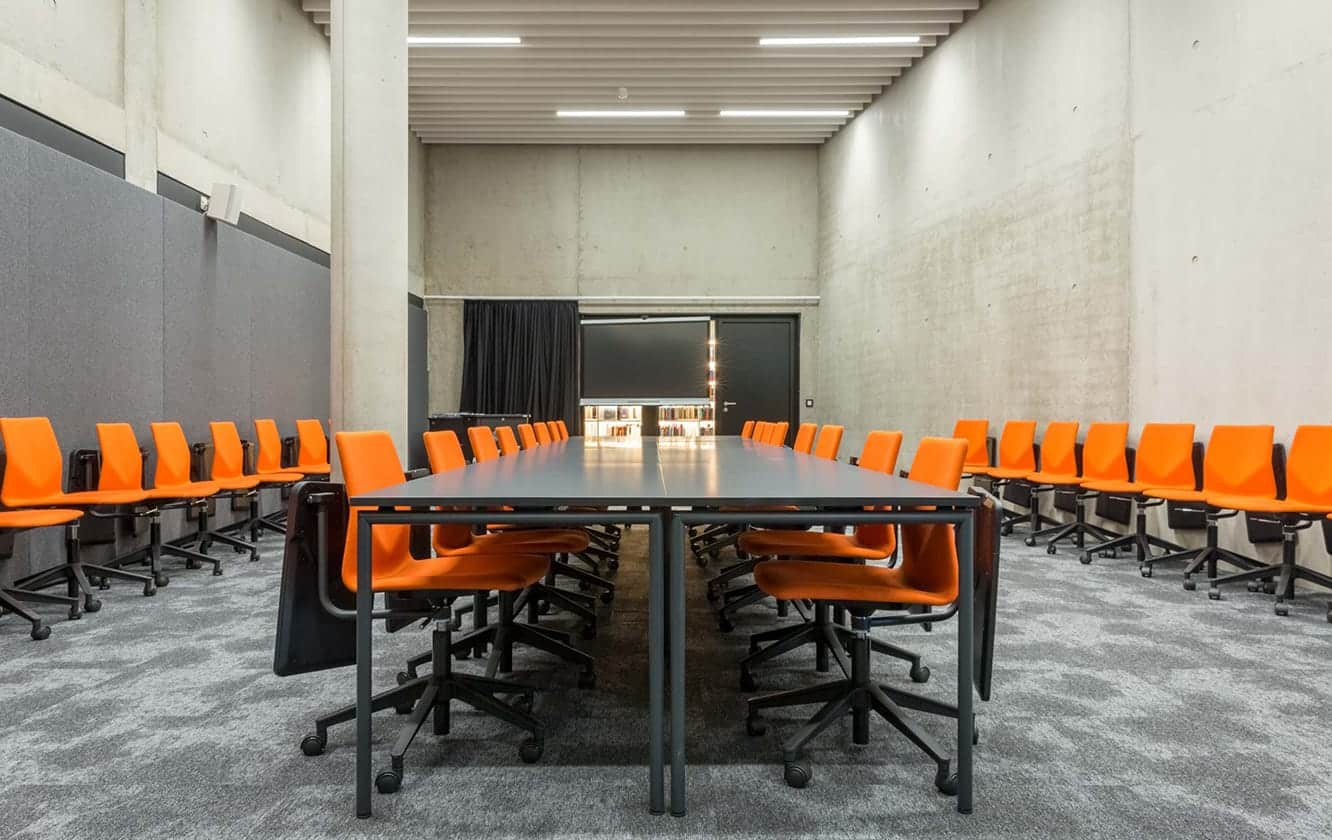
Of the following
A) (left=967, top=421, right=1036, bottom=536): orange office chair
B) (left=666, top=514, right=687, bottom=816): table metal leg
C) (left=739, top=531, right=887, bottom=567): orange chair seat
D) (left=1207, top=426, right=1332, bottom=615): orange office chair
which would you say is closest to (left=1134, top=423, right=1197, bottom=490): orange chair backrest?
(left=1207, top=426, right=1332, bottom=615): orange office chair

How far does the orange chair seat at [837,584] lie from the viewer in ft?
6.61

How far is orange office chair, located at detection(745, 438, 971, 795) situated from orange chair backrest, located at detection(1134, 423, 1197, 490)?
3.32 metres

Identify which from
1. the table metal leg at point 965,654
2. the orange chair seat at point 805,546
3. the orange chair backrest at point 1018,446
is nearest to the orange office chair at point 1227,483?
the orange chair backrest at point 1018,446

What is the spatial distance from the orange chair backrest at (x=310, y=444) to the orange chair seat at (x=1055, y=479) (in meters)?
5.84

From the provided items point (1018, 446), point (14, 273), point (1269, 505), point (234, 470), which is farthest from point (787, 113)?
point (14, 273)

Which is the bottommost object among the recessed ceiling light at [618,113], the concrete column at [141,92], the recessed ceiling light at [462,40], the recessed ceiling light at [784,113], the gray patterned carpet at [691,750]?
the gray patterned carpet at [691,750]

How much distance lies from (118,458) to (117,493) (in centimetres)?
29

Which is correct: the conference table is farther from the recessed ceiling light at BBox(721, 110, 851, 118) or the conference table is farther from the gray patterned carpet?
the recessed ceiling light at BBox(721, 110, 851, 118)

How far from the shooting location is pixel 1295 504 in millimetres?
3744

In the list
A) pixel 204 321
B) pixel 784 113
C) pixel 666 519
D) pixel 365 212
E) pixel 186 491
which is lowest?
pixel 186 491

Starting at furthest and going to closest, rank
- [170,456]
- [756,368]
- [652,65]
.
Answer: [756,368]
[652,65]
[170,456]

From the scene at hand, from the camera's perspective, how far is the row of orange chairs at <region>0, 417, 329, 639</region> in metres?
3.61

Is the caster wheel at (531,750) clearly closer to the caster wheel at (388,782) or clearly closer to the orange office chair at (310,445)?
the caster wheel at (388,782)

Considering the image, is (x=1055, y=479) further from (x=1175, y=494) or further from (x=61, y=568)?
(x=61, y=568)
